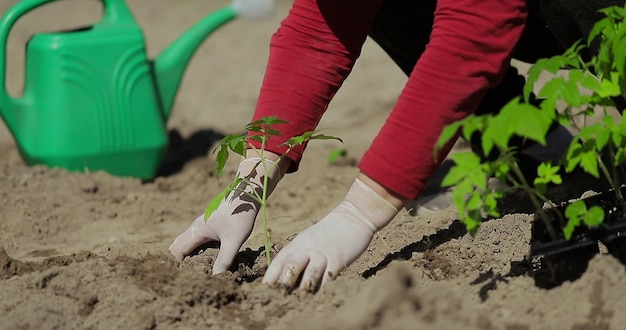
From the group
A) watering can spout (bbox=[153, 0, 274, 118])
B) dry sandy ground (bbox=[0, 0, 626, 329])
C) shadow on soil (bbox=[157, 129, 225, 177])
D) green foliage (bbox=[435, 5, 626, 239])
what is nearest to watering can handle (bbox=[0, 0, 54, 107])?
dry sandy ground (bbox=[0, 0, 626, 329])

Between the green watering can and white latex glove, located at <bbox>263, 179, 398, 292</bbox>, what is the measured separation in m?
1.65

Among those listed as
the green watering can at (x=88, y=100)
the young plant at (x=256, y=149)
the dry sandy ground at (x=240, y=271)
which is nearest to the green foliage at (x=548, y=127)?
the dry sandy ground at (x=240, y=271)

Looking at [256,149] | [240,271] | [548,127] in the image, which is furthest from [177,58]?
[548,127]

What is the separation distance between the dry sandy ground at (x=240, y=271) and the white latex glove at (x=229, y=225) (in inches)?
1.4

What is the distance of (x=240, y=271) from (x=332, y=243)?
248 millimetres

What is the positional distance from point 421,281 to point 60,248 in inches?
47.2

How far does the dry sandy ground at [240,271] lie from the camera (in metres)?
1.45

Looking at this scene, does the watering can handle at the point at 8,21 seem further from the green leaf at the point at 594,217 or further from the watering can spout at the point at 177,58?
the green leaf at the point at 594,217

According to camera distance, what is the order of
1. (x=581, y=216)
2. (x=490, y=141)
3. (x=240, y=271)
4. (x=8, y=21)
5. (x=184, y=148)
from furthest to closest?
(x=184, y=148)
(x=8, y=21)
(x=240, y=271)
(x=581, y=216)
(x=490, y=141)

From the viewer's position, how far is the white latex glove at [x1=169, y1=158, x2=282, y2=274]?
181 centimetres

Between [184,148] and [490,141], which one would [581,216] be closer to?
[490,141]

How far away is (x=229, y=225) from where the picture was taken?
6.03ft

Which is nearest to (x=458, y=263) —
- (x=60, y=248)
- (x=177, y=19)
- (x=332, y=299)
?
(x=332, y=299)

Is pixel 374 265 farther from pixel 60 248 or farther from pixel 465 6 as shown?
pixel 60 248
